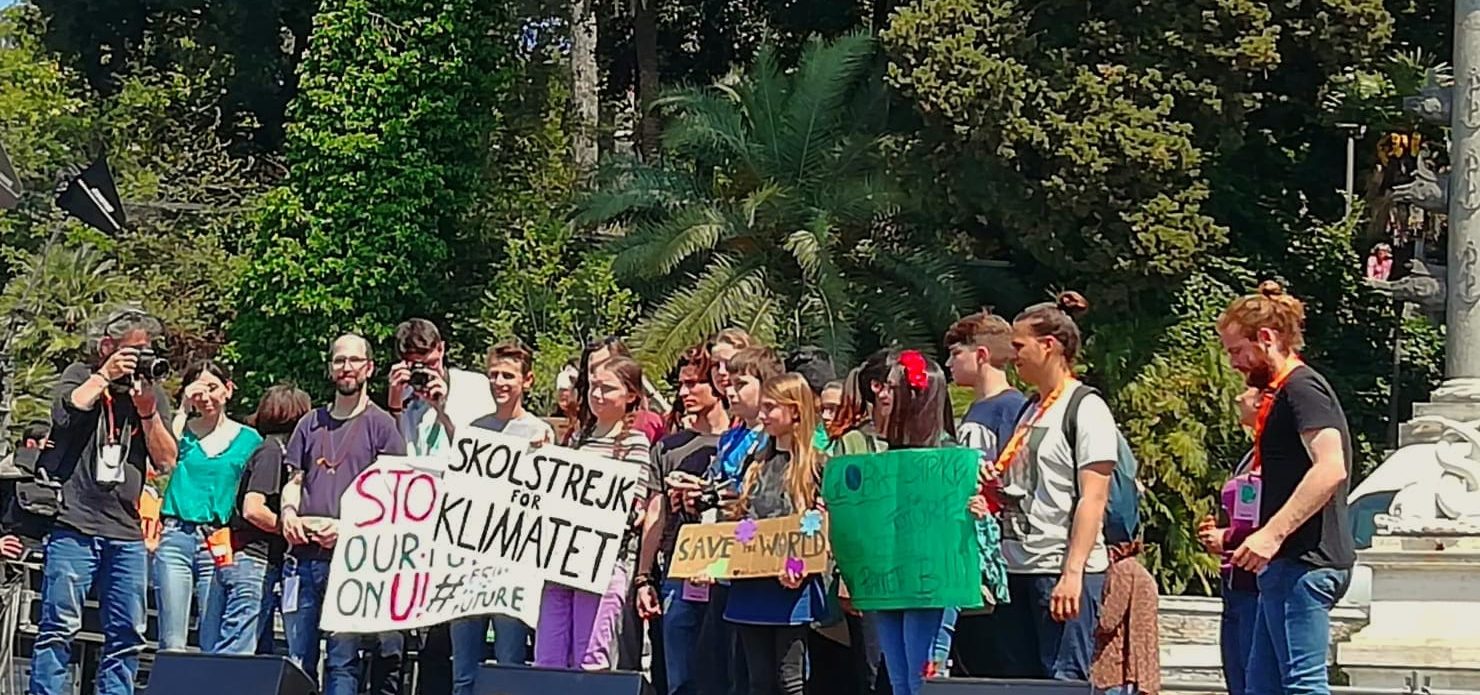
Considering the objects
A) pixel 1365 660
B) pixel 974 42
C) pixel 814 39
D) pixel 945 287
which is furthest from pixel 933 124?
pixel 1365 660

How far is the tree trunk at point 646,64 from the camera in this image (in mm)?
26562

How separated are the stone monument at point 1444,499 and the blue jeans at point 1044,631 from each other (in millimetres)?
4744

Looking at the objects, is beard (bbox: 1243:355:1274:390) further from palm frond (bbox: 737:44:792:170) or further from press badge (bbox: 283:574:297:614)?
palm frond (bbox: 737:44:792:170)

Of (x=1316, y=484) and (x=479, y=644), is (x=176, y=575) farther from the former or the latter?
(x=1316, y=484)

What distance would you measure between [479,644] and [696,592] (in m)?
1.03

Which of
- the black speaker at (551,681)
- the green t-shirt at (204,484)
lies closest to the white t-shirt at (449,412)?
the green t-shirt at (204,484)

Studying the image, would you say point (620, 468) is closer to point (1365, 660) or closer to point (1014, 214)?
point (1365, 660)

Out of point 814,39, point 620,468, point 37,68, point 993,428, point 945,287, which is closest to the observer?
point 993,428

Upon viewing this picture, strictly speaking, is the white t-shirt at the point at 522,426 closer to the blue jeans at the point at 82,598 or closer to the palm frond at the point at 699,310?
the blue jeans at the point at 82,598

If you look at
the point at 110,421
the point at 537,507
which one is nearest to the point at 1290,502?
the point at 537,507

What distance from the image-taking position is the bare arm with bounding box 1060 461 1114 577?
6.46 m

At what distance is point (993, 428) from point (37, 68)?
28291 millimetres

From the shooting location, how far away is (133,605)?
8.16 m

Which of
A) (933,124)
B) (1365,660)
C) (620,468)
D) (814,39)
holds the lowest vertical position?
(1365,660)
